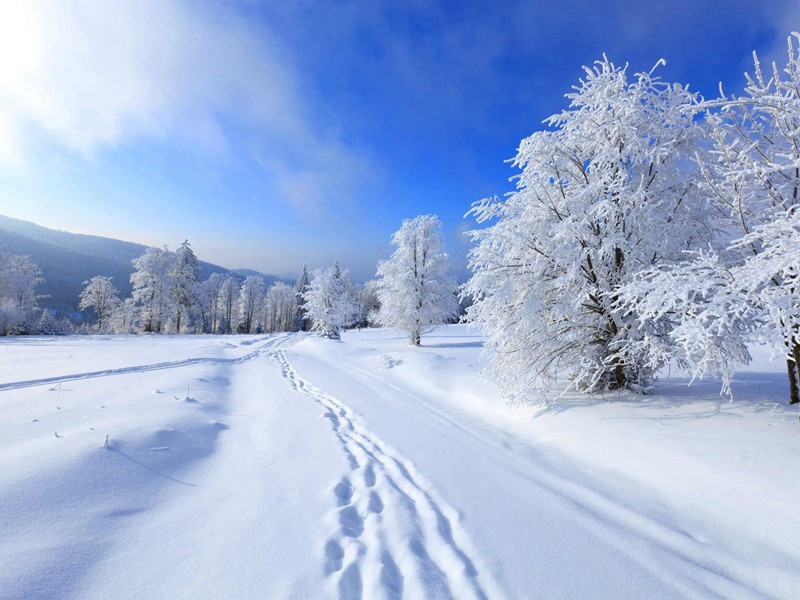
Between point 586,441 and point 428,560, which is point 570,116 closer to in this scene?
point 586,441

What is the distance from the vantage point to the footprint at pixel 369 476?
455 cm

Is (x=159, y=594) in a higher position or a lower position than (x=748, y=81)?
lower

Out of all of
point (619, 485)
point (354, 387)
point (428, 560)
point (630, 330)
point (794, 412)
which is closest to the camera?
point (428, 560)

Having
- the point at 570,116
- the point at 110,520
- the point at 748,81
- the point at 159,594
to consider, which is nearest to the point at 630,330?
the point at 748,81

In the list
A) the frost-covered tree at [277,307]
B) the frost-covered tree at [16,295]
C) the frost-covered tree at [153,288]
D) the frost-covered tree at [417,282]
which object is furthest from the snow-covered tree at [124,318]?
the frost-covered tree at [417,282]

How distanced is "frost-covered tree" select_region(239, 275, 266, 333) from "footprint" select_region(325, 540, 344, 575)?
69.3 metres

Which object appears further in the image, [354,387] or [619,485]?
[354,387]

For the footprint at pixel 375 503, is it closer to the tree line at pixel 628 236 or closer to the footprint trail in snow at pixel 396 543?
the footprint trail in snow at pixel 396 543

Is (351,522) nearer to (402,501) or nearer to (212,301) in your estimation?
(402,501)

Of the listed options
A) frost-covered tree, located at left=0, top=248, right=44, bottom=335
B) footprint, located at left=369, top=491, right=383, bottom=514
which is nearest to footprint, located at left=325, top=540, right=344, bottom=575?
footprint, located at left=369, top=491, right=383, bottom=514

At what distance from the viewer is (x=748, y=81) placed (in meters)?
4.67

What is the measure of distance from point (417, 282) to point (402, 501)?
20966 millimetres

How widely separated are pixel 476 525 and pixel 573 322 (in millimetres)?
5402

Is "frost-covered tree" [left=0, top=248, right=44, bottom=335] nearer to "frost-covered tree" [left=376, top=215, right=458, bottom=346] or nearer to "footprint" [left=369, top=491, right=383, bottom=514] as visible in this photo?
"frost-covered tree" [left=376, top=215, right=458, bottom=346]
